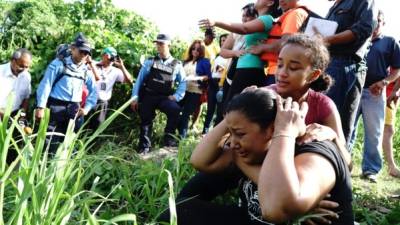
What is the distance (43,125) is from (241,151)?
0.76 meters

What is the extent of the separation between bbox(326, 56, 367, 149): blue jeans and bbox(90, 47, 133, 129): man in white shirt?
10.4 ft

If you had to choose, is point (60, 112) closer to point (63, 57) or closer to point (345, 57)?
point (63, 57)

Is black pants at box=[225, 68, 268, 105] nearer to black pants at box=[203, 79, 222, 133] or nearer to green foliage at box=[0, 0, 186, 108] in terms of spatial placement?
black pants at box=[203, 79, 222, 133]

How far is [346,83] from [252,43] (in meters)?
0.76

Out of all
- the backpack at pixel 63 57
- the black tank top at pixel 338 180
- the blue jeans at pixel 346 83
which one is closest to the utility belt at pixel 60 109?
the backpack at pixel 63 57

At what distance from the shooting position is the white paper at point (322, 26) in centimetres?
341

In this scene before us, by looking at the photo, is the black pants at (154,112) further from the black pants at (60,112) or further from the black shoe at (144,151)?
the black pants at (60,112)

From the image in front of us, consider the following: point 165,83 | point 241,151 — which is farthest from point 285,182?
point 165,83

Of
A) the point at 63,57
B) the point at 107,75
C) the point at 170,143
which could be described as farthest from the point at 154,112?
the point at 63,57

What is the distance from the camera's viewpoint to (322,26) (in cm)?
343

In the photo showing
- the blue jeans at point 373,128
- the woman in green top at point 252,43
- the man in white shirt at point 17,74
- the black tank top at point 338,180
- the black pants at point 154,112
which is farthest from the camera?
the black pants at point 154,112

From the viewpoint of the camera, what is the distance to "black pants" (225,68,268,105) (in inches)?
146

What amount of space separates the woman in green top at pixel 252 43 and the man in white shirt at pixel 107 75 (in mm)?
2633

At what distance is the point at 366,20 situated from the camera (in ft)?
11.3
